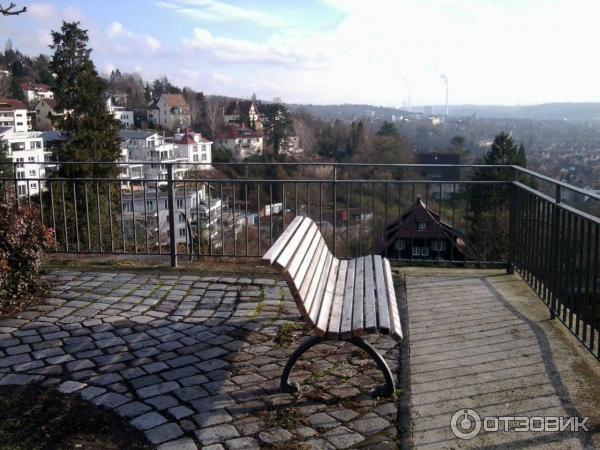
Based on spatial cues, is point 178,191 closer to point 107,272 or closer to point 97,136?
point 107,272

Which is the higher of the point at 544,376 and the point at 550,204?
the point at 550,204

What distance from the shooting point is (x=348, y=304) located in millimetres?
3914

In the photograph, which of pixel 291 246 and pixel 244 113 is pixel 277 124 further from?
pixel 291 246

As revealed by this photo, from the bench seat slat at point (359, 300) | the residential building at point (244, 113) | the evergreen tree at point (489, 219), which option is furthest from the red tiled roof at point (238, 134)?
the bench seat slat at point (359, 300)

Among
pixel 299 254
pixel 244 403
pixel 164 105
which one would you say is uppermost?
pixel 164 105

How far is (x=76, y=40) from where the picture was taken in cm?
3806

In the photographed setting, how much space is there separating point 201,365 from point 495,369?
2.02m

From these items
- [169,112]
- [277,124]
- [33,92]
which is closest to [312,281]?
[277,124]

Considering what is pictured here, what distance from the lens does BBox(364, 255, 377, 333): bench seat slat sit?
11.2 ft

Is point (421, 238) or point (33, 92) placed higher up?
point (33, 92)

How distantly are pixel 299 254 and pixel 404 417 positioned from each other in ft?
3.91

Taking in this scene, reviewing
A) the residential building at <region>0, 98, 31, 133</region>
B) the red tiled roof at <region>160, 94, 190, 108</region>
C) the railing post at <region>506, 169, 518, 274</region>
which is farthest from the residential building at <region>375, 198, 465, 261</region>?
the red tiled roof at <region>160, 94, 190, 108</region>

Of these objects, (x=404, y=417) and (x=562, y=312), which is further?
(x=562, y=312)

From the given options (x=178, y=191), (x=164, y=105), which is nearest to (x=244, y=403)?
(x=178, y=191)
